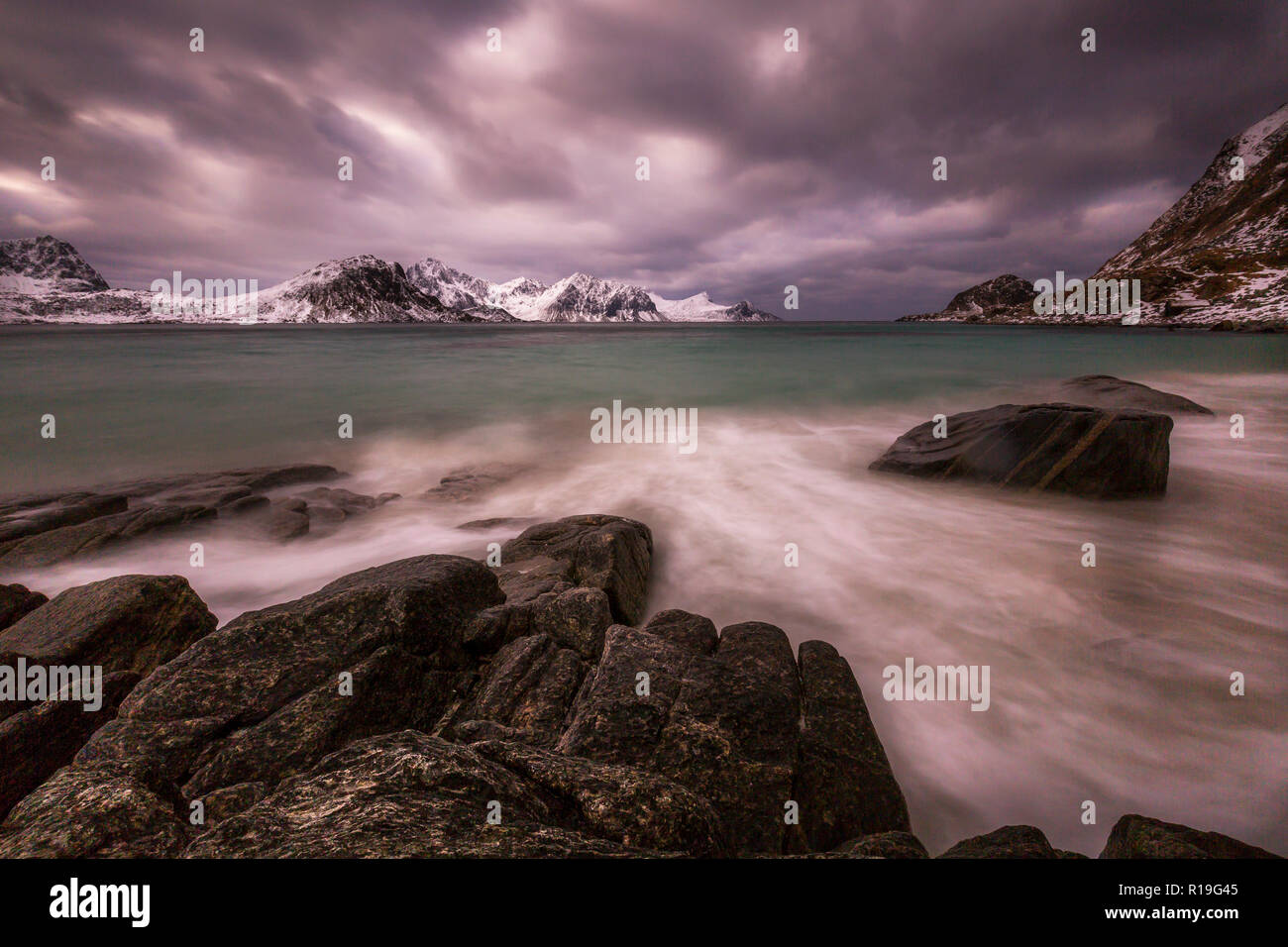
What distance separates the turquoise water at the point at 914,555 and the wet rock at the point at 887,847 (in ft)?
5.40

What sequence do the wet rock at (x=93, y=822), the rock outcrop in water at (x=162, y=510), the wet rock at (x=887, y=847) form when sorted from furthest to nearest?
1. the rock outcrop in water at (x=162, y=510)
2. the wet rock at (x=887, y=847)
3. the wet rock at (x=93, y=822)

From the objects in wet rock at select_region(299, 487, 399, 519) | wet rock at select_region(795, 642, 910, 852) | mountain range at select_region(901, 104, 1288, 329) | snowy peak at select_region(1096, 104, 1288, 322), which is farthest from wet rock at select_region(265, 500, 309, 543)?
snowy peak at select_region(1096, 104, 1288, 322)

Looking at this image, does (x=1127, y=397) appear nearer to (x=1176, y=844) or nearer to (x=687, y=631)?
(x=1176, y=844)

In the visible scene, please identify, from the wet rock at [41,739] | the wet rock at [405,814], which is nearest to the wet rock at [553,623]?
the wet rock at [405,814]

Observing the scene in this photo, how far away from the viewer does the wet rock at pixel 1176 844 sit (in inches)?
113

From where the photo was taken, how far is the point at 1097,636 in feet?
21.0

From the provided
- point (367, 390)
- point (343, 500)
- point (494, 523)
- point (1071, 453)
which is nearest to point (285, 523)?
point (343, 500)

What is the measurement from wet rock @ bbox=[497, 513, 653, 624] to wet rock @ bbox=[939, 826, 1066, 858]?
4122mm

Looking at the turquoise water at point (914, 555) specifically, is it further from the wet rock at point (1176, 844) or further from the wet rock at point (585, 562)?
the wet rock at point (1176, 844)

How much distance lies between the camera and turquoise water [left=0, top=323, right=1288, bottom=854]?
4.82 meters
